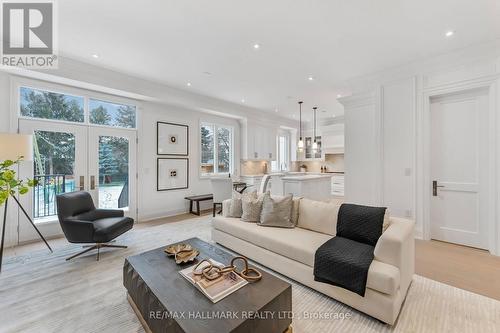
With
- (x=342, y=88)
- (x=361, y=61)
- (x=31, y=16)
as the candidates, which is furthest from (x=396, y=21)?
(x=31, y=16)

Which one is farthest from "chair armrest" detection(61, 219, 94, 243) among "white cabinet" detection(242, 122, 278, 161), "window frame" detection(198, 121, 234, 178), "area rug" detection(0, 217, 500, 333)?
"white cabinet" detection(242, 122, 278, 161)

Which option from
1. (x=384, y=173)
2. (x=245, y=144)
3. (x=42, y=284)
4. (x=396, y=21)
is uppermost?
(x=396, y=21)

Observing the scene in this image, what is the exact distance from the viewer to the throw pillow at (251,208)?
10.7ft

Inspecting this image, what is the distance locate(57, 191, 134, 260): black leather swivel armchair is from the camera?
2977 mm

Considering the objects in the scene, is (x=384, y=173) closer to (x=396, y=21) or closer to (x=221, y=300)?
(x=396, y=21)

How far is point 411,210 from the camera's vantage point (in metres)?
3.85

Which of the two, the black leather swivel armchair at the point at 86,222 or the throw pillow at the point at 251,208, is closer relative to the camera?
the black leather swivel armchair at the point at 86,222

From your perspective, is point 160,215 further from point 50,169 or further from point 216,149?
point 216,149

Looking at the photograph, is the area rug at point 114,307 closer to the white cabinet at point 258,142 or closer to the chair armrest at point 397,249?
the chair armrest at point 397,249

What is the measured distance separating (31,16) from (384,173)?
18.6ft

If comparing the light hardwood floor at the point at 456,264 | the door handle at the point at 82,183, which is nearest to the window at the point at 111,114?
the door handle at the point at 82,183

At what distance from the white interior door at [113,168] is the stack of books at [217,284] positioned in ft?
12.0

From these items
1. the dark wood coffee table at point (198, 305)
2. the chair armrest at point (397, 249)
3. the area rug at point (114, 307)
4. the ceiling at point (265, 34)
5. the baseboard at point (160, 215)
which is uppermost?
the ceiling at point (265, 34)

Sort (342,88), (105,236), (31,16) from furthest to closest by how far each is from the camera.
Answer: (342,88), (105,236), (31,16)
